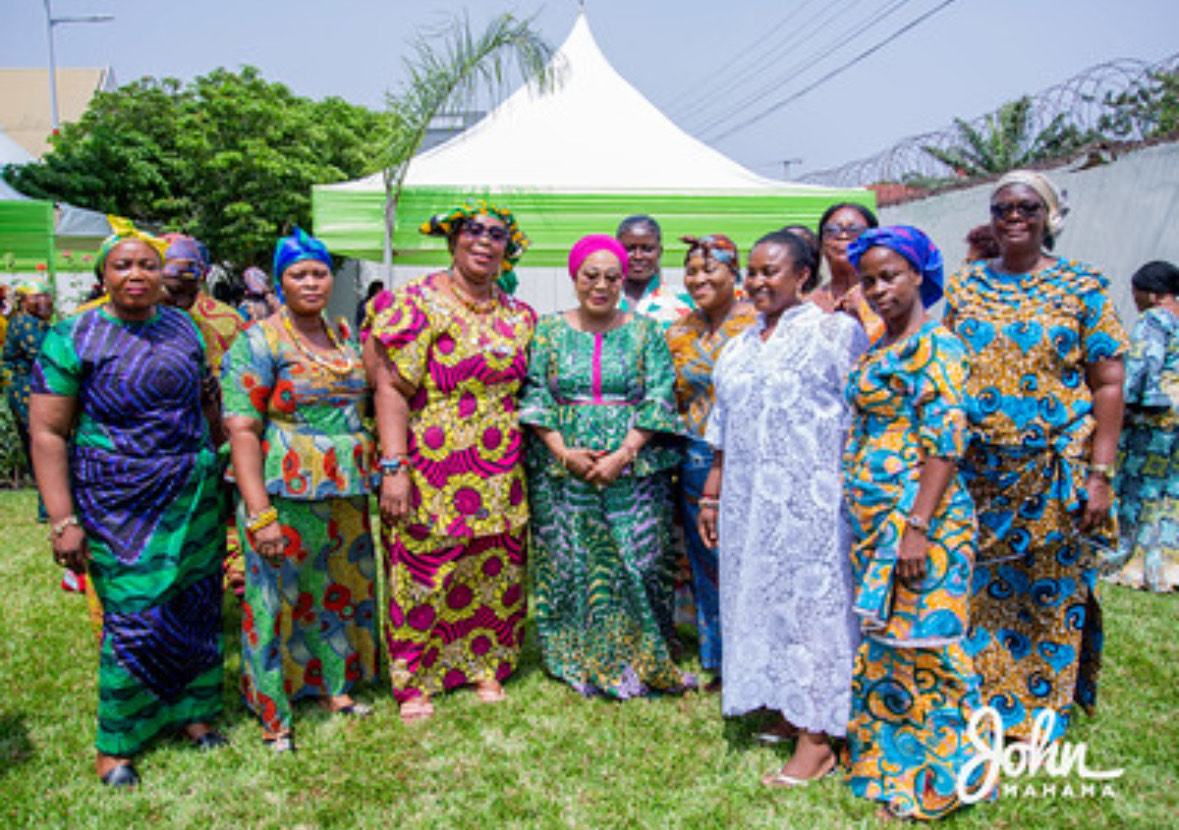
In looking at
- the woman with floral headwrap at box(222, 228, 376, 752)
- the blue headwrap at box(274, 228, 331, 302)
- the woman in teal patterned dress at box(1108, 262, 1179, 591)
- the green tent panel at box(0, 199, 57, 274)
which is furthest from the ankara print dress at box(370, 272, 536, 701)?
the green tent panel at box(0, 199, 57, 274)

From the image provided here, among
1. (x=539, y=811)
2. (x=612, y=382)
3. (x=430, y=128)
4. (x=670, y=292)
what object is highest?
(x=430, y=128)

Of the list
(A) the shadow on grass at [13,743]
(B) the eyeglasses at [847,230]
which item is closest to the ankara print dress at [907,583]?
(B) the eyeglasses at [847,230]

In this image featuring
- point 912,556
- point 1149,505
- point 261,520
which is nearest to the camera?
point 912,556

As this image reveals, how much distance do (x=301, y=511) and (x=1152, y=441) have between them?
226 inches

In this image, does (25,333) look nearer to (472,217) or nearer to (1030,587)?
(472,217)

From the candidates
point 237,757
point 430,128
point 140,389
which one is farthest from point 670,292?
point 430,128

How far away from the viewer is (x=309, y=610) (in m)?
3.92

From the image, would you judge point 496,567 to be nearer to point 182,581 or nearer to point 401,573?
point 401,573

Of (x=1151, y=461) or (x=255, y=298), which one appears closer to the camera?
(x=1151, y=461)

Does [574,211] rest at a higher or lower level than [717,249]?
higher

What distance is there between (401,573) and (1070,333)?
2958mm

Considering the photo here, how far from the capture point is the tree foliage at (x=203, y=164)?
18672mm

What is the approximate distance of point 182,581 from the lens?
3.49 metres
